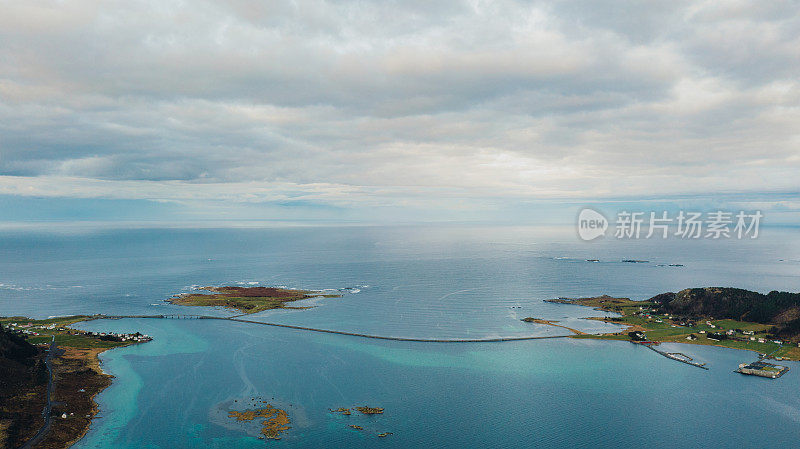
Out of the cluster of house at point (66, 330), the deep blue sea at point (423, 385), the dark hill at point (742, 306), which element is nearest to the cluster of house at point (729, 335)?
the dark hill at point (742, 306)

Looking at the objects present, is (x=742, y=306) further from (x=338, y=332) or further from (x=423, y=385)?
(x=338, y=332)

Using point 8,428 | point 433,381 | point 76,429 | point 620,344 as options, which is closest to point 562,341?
point 620,344

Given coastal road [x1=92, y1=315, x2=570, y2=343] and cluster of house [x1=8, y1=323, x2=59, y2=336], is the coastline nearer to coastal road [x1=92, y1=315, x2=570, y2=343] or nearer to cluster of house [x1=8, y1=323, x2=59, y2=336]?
coastal road [x1=92, y1=315, x2=570, y2=343]

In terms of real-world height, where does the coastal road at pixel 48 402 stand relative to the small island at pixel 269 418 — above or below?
below

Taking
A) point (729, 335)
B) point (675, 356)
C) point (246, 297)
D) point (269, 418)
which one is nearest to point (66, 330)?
point (246, 297)

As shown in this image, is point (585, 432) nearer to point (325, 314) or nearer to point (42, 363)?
point (325, 314)

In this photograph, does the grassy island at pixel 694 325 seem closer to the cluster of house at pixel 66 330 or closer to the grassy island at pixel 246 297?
the grassy island at pixel 246 297

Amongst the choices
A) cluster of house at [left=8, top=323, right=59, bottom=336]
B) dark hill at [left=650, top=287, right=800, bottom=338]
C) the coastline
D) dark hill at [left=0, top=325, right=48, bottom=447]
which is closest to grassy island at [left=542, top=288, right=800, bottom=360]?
the coastline
